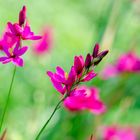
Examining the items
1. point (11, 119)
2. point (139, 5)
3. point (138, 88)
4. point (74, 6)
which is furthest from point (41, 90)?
point (74, 6)

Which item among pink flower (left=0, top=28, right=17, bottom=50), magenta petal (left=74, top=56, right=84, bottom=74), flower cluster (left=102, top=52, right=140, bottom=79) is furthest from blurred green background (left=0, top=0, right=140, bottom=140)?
magenta petal (left=74, top=56, right=84, bottom=74)

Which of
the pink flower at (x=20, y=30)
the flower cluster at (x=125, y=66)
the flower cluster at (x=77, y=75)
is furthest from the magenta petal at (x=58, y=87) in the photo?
the flower cluster at (x=125, y=66)

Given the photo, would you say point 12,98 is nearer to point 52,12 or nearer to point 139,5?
point 139,5

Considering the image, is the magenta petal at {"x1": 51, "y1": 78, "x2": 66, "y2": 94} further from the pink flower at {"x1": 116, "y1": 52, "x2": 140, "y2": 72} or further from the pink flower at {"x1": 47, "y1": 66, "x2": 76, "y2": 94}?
the pink flower at {"x1": 116, "y1": 52, "x2": 140, "y2": 72}

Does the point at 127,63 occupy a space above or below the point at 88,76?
below

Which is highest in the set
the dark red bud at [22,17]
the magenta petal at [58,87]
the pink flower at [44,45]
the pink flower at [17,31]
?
the dark red bud at [22,17]

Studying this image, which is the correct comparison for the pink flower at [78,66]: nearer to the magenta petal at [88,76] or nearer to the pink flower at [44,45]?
the magenta petal at [88,76]

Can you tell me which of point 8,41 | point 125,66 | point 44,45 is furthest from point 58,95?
point 8,41

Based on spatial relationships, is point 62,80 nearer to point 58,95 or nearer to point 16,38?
point 16,38
